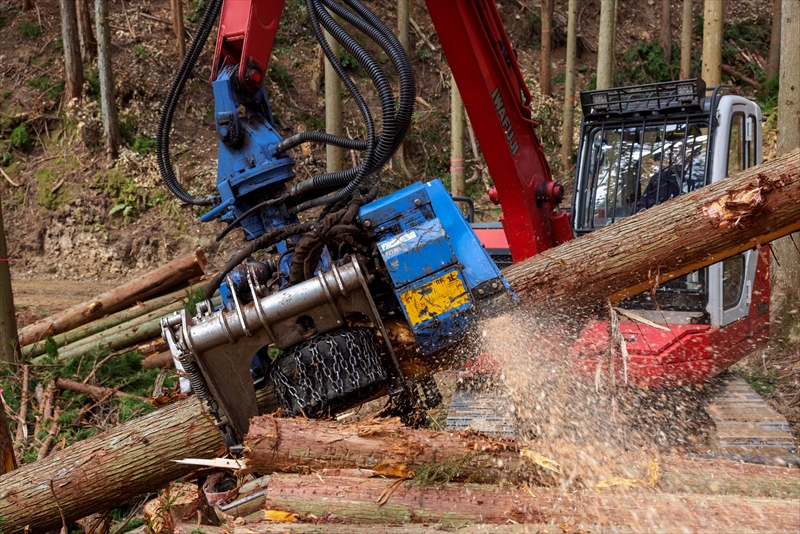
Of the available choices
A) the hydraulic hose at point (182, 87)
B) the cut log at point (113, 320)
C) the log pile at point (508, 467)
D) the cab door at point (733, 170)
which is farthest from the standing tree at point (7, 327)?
the cab door at point (733, 170)

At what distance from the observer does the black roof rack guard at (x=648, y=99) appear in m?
4.70

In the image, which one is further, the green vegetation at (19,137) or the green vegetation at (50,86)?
the green vegetation at (50,86)

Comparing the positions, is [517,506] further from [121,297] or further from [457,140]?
[457,140]

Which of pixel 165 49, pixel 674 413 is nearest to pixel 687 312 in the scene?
pixel 674 413

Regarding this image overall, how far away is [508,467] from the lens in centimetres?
285

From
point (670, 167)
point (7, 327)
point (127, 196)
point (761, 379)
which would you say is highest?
point (127, 196)

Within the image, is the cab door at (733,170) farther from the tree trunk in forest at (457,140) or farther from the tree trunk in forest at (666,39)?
the tree trunk in forest at (666,39)

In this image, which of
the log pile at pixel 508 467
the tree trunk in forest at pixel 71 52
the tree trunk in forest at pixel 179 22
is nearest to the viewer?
the log pile at pixel 508 467

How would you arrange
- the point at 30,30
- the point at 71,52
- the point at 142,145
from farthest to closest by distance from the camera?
the point at 30,30 → the point at 142,145 → the point at 71,52

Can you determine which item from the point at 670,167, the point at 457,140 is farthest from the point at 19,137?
the point at 670,167

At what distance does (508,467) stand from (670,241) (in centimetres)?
147

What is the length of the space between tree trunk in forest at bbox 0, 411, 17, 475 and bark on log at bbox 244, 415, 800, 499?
2.05 m

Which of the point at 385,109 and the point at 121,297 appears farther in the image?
the point at 121,297

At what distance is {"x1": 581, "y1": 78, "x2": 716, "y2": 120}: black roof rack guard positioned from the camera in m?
4.70
